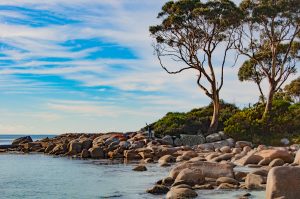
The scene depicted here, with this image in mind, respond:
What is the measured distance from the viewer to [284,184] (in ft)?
35.4

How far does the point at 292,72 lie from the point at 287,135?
11.0 metres

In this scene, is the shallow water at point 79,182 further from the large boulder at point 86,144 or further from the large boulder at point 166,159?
the large boulder at point 86,144

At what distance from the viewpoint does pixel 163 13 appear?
40.4m

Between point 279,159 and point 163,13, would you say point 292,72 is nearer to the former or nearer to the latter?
point 163,13

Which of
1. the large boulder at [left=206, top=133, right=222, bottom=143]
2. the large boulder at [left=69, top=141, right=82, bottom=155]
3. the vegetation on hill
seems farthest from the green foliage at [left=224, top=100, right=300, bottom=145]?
the large boulder at [left=69, top=141, right=82, bottom=155]

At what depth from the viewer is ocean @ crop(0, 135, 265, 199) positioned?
14.2 m

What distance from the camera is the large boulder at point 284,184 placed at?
10742mm

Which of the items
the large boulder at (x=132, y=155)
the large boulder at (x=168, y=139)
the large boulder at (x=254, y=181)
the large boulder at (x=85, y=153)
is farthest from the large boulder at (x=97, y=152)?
the large boulder at (x=254, y=181)

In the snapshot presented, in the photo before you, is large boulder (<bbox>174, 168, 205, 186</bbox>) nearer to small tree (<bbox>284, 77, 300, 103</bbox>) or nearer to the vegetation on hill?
the vegetation on hill

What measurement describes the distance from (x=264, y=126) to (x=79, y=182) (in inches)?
870

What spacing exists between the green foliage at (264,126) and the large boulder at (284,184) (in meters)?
24.9

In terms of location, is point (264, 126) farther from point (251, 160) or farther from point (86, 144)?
point (251, 160)

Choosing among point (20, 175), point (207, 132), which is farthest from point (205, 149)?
point (20, 175)

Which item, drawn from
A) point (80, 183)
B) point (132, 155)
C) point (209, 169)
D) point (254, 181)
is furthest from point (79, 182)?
point (132, 155)
